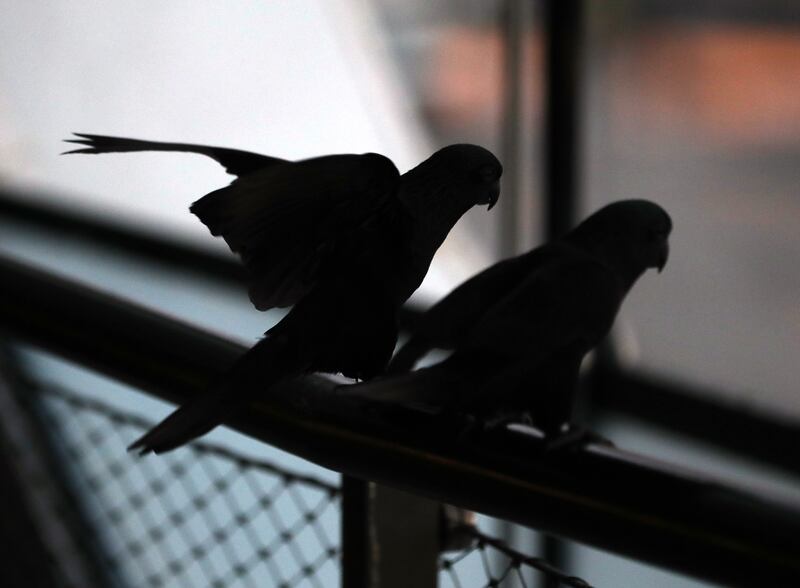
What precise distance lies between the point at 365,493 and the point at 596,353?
187 centimetres

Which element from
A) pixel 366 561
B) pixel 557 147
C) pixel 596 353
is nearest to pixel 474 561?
pixel 596 353

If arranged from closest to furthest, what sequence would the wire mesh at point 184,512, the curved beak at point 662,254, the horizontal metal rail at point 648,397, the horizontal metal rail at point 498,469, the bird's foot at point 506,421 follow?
1. the horizontal metal rail at point 498,469
2. the bird's foot at point 506,421
3. the curved beak at point 662,254
4. the horizontal metal rail at point 648,397
5. the wire mesh at point 184,512

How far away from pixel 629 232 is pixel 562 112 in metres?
1.73

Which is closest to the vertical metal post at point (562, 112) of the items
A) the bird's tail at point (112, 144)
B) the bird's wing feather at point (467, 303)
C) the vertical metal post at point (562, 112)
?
the vertical metal post at point (562, 112)

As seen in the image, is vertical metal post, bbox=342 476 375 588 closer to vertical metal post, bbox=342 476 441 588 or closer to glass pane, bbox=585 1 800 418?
vertical metal post, bbox=342 476 441 588

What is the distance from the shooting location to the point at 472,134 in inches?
103

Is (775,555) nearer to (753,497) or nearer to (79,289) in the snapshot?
(753,497)

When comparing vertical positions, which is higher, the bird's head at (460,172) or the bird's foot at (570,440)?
the bird's head at (460,172)

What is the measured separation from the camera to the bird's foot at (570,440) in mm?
559

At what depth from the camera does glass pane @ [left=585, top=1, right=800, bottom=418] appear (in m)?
2.04

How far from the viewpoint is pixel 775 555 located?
45cm

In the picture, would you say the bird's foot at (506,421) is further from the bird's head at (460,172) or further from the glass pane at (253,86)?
the glass pane at (253,86)

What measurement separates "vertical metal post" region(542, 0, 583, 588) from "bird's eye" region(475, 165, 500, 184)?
175cm

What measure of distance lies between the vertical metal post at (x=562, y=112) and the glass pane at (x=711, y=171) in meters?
0.04
